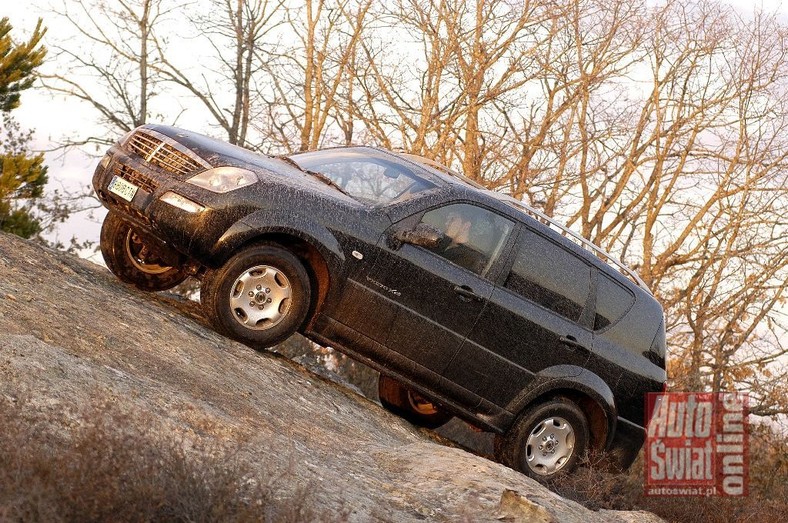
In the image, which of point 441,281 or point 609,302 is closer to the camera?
point 441,281

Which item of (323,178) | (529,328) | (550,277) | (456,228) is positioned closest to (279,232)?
(323,178)

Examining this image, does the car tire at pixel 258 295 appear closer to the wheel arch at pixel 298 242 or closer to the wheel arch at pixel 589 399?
the wheel arch at pixel 298 242

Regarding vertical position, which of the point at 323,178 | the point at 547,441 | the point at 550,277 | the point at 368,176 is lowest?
the point at 547,441

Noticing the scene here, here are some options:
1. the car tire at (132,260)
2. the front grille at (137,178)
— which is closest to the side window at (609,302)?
the car tire at (132,260)

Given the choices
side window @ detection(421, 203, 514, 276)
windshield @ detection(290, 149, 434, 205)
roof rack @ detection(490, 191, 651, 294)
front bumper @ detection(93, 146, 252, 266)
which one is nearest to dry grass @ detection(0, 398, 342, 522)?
front bumper @ detection(93, 146, 252, 266)

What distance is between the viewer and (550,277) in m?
8.75

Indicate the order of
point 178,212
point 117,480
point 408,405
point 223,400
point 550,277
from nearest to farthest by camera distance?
point 117,480
point 223,400
point 178,212
point 550,277
point 408,405

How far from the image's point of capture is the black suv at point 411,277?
779cm

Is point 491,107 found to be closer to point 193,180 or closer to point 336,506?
point 193,180

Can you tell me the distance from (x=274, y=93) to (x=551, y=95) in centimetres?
550

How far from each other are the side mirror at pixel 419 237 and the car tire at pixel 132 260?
1902 mm

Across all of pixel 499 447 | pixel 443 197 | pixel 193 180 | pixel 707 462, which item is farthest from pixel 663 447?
pixel 193 180

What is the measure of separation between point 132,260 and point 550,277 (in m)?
3.44

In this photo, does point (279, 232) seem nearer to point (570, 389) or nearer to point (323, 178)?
point (323, 178)
